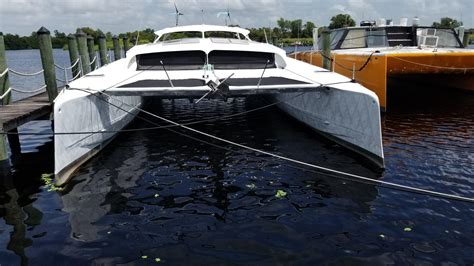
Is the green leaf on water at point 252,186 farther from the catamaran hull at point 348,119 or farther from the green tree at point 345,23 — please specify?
the green tree at point 345,23

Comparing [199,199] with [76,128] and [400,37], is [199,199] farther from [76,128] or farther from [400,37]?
[400,37]

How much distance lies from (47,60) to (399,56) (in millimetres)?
8592

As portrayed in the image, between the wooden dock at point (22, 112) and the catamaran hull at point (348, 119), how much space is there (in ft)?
17.0

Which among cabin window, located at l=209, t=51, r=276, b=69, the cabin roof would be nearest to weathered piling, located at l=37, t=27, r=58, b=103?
the cabin roof

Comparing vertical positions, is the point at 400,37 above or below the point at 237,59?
above

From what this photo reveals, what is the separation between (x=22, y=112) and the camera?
24.1 ft

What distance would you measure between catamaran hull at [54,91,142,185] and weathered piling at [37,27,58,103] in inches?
61.5

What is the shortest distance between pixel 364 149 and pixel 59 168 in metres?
4.73

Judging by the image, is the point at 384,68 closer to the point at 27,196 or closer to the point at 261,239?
the point at 261,239

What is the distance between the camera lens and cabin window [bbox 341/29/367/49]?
14.7 metres

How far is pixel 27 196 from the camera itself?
5785 millimetres

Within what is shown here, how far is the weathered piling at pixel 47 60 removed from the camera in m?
8.49

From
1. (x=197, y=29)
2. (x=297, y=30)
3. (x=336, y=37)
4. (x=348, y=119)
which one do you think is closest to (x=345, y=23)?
(x=336, y=37)

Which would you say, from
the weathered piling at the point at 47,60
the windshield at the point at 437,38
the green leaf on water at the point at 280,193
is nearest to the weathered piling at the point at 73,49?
the weathered piling at the point at 47,60
